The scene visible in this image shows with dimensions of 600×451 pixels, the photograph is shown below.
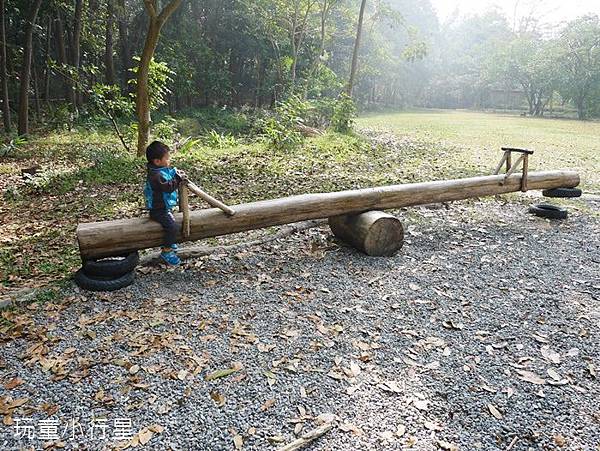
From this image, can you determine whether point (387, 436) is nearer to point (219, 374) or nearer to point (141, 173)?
point (219, 374)

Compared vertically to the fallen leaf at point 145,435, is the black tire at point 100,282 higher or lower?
higher

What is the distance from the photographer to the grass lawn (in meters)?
5.50

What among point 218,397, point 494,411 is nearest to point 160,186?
point 218,397

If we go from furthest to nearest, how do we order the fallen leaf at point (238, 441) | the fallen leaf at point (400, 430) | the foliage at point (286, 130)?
the foliage at point (286, 130), the fallen leaf at point (400, 430), the fallen leaf at point (238, 441)

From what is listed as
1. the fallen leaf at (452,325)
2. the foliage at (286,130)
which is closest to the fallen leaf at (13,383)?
the fallen leaf at (452,325)

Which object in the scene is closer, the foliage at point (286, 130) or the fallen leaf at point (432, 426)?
the fallen leaf at point (432, 426)

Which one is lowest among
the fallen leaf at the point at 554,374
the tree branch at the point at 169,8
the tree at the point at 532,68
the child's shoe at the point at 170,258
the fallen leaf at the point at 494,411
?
the fallen leaf at the point at 494,411

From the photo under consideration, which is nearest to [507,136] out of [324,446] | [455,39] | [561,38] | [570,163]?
[570,163]

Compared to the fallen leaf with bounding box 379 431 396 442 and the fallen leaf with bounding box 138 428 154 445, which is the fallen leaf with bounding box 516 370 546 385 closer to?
the fallen leaf with bounding box 379 431 396 442

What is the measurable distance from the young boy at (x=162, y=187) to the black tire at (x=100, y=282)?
20.7 inches

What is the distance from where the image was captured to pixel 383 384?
320cm

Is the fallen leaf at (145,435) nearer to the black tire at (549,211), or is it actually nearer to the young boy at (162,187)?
the young boy at (162,187)

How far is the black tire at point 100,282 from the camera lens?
426 cm

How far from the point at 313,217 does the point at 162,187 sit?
6.04 feet
